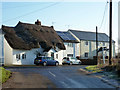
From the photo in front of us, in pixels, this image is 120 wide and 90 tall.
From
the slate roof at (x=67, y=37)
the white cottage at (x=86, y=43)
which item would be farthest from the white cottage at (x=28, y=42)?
the white cottage at (x=86, y=43)

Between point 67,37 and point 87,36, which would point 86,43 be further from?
point 67,37

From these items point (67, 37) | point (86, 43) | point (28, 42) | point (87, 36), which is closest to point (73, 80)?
point (28, 42)

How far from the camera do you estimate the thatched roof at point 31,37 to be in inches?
1482

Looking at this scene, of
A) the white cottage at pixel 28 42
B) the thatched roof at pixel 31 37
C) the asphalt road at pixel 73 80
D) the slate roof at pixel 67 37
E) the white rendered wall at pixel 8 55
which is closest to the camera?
the asphalt road at pixel 73 80

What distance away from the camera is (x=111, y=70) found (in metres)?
18.9

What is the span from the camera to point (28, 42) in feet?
131

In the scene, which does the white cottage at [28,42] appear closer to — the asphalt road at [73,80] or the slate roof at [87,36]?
the slate roof at [87,36]

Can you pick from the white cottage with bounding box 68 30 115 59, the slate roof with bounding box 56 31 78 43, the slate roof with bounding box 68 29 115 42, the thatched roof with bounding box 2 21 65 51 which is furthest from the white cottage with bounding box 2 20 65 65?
the slate roof with bounding box 68 29 115 42

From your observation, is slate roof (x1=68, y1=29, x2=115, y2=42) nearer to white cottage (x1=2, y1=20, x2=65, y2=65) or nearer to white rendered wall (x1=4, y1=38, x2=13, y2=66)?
white cottage (x1=2, y1=20, x2=65, y2=65)

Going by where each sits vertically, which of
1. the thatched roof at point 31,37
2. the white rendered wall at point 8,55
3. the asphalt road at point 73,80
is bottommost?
the asphalt road at point 73,80

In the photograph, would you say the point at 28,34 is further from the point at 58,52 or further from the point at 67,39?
the point at 67,39

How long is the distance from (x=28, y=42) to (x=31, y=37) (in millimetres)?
1878

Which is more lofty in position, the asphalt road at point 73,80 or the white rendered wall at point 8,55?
the white rendered wall at point 8,55

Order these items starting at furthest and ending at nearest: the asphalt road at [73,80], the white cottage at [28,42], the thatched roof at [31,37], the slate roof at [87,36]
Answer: the slate roof at [87,36], the thatched roof at [31,37], the white cottage at [28,42], the asphalt road at [73,80]
